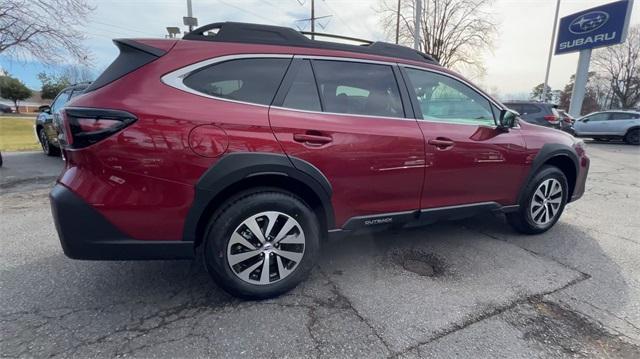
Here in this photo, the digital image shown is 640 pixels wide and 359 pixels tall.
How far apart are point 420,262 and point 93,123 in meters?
2.76

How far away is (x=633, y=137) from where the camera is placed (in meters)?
15.0

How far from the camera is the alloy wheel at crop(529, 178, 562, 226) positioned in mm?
3678

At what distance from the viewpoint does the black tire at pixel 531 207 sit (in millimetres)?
3598

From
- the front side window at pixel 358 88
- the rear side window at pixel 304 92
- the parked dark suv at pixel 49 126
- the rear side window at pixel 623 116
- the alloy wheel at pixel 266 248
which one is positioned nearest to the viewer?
the alloy wheel at pixel 266 248

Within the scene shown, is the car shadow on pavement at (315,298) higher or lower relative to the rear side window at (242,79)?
lower

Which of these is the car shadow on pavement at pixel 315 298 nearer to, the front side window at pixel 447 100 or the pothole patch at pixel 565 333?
the pothole patch at pixel 565 333

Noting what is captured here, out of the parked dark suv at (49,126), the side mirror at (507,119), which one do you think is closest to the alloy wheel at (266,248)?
the side mirror at (507,119)

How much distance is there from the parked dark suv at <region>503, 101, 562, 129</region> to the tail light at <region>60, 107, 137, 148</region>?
39.4ft

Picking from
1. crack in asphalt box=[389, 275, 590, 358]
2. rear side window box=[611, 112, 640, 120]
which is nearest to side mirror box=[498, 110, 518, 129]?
crack in asphalt box=[389, 275, 590, 358]

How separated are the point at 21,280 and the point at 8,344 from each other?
0.92 meters

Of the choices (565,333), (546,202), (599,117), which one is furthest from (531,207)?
(599,117)

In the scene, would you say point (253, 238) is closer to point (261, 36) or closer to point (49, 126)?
point (261, 36)

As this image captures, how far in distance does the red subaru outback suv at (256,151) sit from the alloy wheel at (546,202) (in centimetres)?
93

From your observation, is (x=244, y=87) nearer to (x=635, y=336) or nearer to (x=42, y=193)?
(x=635, y=336)
